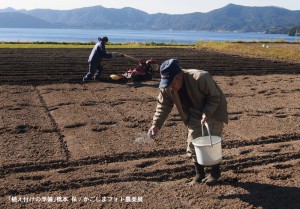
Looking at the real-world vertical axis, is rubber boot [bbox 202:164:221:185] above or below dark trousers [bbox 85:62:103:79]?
below

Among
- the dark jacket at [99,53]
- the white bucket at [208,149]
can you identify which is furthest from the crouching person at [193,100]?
the dark jacket at [99,53]

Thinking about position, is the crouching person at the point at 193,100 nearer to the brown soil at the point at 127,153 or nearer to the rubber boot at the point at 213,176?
the rubber boot at the point at 213,176

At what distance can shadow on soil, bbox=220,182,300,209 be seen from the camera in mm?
4473

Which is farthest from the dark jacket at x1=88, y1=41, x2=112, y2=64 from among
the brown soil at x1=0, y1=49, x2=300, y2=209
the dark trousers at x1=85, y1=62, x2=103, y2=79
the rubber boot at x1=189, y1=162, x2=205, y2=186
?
the rubber boot at x1=189, y1=162, x2=205, y2=186

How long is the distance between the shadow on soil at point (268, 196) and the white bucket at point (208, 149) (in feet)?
1.48

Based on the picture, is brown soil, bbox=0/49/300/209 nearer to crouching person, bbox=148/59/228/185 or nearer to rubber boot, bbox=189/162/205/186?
rubber boot, bbox=189/162/205/186

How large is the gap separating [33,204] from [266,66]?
1656 centimetres

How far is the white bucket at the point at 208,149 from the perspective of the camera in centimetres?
454

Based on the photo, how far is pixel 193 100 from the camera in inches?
184

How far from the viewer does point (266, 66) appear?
63.5 ft

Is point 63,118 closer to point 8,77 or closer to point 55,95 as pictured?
point 55,95

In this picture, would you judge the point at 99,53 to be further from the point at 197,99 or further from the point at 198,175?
the point at 197,99

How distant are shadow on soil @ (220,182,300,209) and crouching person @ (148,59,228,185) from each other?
41cm

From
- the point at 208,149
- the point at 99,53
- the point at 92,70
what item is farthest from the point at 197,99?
the point at 92,70
